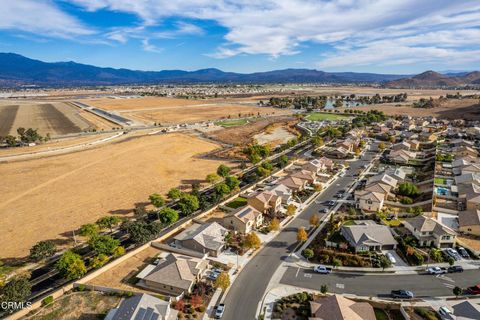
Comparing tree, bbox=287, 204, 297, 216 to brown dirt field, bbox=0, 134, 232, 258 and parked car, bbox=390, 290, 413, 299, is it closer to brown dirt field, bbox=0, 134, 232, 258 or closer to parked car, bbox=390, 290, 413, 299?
parked car, bbox=390, 290, 413, 299

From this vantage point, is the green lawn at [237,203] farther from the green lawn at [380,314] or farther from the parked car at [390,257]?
the green lawn at [380,314]

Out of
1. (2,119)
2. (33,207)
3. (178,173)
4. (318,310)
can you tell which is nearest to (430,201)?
(318,310)

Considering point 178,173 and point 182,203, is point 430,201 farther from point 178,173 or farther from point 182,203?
point 178,173

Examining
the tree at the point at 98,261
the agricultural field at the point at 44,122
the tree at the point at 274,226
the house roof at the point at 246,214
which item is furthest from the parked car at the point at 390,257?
the agricultural field at the point at 44,122

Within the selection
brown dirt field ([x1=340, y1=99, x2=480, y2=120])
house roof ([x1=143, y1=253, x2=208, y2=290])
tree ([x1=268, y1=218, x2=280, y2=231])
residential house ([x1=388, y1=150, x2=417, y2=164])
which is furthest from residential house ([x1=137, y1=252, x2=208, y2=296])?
brown dirt field ([x1=340, y1=99, x2=480, y2=120])

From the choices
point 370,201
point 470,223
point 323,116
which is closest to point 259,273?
point 370,201

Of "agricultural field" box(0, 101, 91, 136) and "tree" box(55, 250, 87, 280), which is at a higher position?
"agricultural field" box(0, 101, 91, 136)

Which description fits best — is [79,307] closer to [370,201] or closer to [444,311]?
[444,311]
